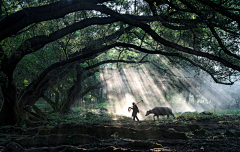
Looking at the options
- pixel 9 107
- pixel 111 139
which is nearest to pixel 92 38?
pixel 9 107

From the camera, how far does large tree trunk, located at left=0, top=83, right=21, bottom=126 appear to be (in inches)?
433

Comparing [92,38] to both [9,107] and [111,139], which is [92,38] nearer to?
[9,107]

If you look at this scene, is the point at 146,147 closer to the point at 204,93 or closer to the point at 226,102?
the point at 204,93

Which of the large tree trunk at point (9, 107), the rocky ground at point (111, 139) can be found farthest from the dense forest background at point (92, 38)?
the rocky ground at point (111, 139)

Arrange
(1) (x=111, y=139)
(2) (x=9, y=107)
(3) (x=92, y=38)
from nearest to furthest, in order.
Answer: (1) (x=111, y=139), (2) (x=9, y=107), (3) (x=92, y=38)

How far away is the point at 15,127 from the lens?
1034 centimetres

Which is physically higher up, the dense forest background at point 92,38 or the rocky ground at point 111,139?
the dense forest background at point 92,38

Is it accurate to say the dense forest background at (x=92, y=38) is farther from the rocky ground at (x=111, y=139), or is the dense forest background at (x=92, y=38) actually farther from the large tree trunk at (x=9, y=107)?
the rocky ground at (x=111, y=139)

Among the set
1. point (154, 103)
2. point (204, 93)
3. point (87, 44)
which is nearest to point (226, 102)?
point (204, 93)

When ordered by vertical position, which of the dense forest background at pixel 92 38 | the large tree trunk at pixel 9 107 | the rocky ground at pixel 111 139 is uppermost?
the dense forest background at pixel 92 38

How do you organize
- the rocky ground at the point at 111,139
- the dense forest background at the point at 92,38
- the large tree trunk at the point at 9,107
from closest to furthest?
the rocky ground at the point at 111,139, the dense forest background at the point at 92,38, the large tree trunk at the point at 9,107

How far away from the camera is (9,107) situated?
37.3ft

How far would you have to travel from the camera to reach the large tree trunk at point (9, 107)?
1100cm

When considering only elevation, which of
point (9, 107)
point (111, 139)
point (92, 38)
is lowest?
point (111, 139)
